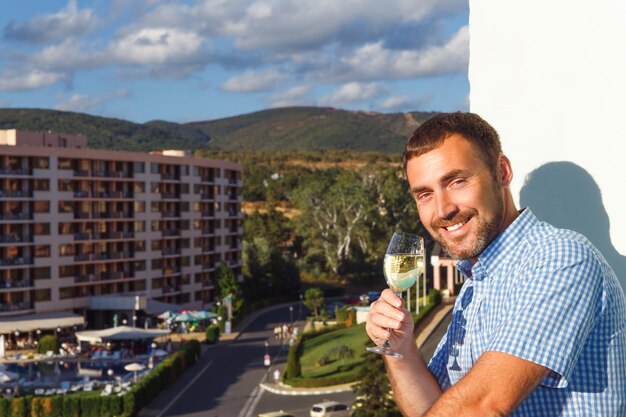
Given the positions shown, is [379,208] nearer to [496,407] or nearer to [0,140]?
[0,140]

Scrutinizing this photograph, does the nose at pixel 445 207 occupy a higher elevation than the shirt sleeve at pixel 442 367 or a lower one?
higher

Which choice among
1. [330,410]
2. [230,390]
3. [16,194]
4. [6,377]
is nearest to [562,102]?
[330,410]

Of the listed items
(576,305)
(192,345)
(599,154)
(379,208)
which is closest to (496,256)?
(576,305)

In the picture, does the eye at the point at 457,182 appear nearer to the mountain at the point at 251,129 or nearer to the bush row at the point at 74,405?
the bush row at the point at 74,405

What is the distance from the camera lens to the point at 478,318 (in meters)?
2.58

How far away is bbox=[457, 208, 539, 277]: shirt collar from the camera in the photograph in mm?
2541

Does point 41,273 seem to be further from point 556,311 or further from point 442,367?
point 556,311

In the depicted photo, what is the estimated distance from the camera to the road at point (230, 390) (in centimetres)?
2789

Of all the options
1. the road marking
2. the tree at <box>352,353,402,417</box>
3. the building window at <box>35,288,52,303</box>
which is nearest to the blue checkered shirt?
the tree at <box>352,353,402,417</box>

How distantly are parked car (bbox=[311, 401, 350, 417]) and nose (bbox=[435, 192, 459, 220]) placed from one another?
2350cm

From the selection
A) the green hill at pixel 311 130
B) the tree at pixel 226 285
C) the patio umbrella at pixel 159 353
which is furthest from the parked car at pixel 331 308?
the green hill at pixel 311 130

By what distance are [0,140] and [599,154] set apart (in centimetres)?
4474

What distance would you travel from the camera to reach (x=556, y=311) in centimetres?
220

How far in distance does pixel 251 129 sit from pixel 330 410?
144 metres
